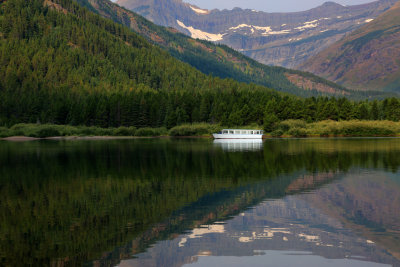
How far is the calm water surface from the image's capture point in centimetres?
2031

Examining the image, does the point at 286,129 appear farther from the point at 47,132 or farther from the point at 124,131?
the point at 47,132

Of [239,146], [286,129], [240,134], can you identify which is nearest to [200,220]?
[239,146]

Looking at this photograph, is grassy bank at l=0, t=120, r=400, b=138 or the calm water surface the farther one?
grassy bank at l=0, t=120, r=400, b=138

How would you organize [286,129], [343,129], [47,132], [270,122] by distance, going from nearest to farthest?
[47,132] < [343,129] < [286,129] < [270,122]

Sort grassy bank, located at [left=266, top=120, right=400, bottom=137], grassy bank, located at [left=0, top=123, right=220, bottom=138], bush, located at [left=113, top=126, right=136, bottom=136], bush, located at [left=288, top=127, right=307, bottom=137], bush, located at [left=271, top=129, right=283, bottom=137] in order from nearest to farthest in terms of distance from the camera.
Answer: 1. grassy bank, located at [left=0, top=123, right=220, bottom=138]
2. bush, located at [left=288, top=127, right=307, bottom=137]
3. grassy bank, located at [left=266, top=120, right=400, bottom=137]
4. bush, located at [left=271, top=129, right=283, bottom=137]
5. bush, located at [left=113, top=126, right=136, bottom=136]

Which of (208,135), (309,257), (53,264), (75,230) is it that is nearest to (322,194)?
(309,257)

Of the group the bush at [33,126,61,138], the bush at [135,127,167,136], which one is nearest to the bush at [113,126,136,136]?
the bush at [135,127,167,136]

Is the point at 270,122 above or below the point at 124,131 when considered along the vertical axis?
above

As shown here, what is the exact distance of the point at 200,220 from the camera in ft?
87.5

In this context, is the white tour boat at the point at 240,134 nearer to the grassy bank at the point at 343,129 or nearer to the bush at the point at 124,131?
the grassy bank at the point at 343,129

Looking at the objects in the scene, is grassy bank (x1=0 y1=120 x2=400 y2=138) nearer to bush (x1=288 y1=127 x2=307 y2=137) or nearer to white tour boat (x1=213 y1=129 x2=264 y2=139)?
bush (x1=288 y1=127 x2=307 y2=137)

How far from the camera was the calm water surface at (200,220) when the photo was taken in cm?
2031

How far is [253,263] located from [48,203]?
18096 mm

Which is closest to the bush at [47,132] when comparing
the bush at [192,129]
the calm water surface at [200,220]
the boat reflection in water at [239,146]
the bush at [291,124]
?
the bush at [192,129]
